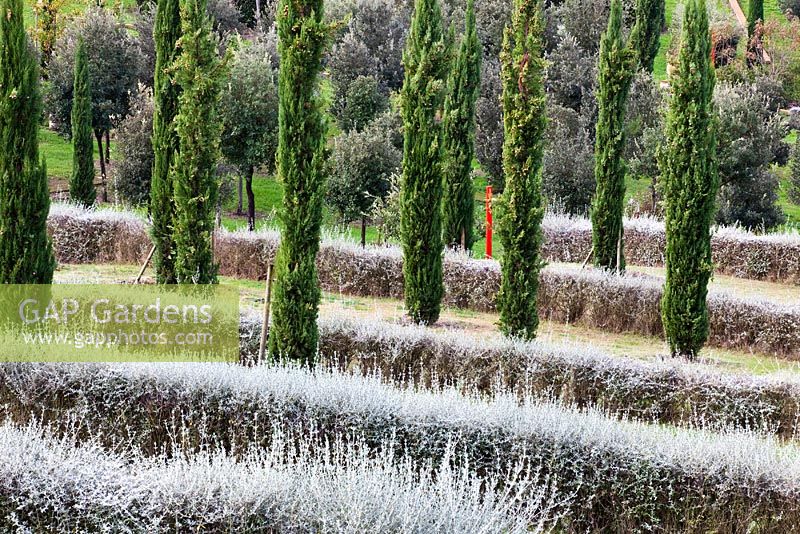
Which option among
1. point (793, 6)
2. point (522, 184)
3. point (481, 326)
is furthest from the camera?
point (793, 6)

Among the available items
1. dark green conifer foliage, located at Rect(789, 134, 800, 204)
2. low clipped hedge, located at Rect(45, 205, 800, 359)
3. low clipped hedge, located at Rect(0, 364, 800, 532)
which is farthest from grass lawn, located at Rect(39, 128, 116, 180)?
dark green conifer foliage, located at Rect(789, 134, 800, 204)

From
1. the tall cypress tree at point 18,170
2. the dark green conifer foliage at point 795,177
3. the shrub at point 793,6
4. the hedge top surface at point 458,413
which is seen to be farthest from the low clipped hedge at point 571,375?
the shrub at point 793,6

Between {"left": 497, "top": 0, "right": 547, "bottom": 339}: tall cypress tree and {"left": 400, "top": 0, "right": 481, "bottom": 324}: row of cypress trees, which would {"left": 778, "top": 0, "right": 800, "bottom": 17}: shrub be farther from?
{"left": 497, "top": 0, "right": 547, "bottom": 339}: tall cypress tree

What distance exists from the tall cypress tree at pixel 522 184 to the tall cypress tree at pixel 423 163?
120cm

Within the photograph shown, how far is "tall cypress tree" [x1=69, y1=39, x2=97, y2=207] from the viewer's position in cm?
2059

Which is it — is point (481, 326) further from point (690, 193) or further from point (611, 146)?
point (611, 146)

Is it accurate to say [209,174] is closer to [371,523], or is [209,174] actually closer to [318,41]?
[318,41]

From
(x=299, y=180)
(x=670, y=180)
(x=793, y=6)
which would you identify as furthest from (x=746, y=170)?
(x=793, y=6)

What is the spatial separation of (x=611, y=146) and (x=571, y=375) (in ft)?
21.9

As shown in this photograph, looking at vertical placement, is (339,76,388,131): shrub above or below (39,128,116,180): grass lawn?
above

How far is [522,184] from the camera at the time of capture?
36.4 ft

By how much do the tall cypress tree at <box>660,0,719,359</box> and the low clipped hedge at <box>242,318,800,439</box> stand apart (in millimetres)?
1907

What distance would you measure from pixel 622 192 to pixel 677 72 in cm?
409

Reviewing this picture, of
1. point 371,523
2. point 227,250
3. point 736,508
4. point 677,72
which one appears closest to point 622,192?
point 677,72
